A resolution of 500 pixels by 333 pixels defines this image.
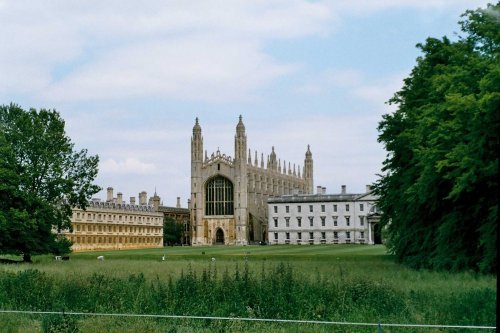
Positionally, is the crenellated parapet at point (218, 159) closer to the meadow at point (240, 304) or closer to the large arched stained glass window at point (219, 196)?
the large arched stained glass window at point (219, 196)

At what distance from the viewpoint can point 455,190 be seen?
25469 mm

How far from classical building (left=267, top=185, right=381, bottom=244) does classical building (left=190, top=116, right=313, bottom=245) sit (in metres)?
5.18

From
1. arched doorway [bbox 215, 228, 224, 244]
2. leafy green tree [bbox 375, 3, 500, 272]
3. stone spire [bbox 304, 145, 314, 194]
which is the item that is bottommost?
arched doorway [bbox 215, 228, 224, 244]

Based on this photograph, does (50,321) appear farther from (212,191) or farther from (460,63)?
(212,191)

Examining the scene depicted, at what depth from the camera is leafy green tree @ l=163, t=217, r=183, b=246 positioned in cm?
13625

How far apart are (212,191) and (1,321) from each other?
372 ft

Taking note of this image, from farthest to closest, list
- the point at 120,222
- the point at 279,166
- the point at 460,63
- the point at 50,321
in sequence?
the point at 279,166 → the point at 120,222 → the point at 460,63 → the point at 50,321

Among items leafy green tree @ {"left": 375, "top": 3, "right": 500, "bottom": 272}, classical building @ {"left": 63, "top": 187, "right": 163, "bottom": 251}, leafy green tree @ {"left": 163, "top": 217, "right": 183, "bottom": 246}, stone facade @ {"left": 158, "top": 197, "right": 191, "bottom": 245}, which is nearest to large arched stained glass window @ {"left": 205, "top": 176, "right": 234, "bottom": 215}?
classical building @ {"left": 63, "top": 187, "right": 163, "bottom": 251}

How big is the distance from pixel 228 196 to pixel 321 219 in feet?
62.0

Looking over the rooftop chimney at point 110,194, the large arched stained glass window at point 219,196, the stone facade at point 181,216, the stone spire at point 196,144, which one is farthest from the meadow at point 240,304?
the stone facade at point 181,216

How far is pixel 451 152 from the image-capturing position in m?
26.6

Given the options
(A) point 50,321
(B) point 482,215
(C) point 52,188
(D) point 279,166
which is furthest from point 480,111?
(D) point 279,166

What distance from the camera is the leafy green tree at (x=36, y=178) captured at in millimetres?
44406

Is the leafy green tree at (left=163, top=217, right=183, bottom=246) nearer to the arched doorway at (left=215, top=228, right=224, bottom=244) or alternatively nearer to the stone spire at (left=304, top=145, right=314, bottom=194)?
the arched doorway at (left=215, top=228, right=224, bottom=244)
